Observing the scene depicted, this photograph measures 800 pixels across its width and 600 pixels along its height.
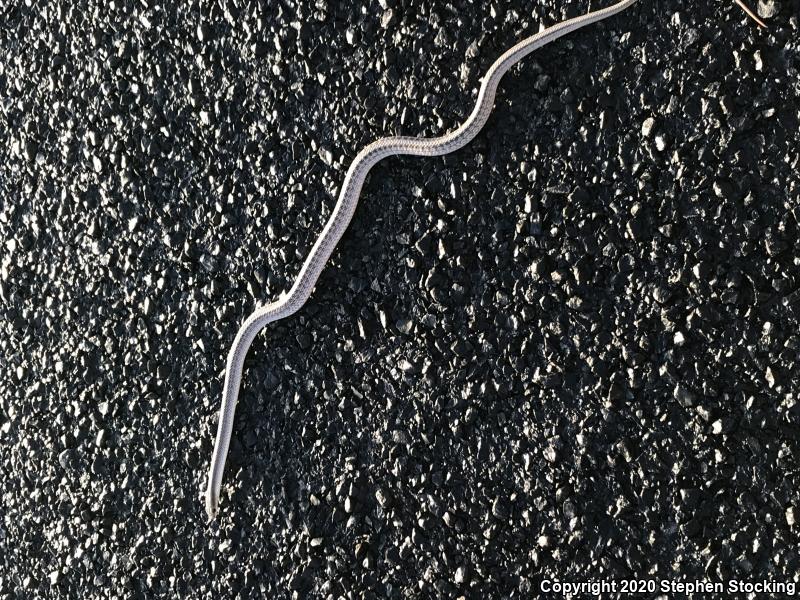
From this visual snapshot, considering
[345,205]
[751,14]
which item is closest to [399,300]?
[345,205]

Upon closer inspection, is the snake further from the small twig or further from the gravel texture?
the small twig

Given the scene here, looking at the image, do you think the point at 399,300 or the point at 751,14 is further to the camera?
the point at 399,300

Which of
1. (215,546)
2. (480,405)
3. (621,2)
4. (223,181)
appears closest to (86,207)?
(223,181)

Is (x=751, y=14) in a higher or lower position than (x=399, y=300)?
higher

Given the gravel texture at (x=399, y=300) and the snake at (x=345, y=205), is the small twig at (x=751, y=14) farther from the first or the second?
the snake at (x=345, y=205)

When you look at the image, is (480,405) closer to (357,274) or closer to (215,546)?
(357,274)

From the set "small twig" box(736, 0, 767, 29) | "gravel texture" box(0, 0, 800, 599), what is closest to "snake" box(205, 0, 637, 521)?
"gravel texture" box(0, 0, 800, 599)

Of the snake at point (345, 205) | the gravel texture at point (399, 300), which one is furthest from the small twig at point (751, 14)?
the snake at point (345, 205)

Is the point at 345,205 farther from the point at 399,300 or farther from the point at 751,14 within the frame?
the point at 751,14
